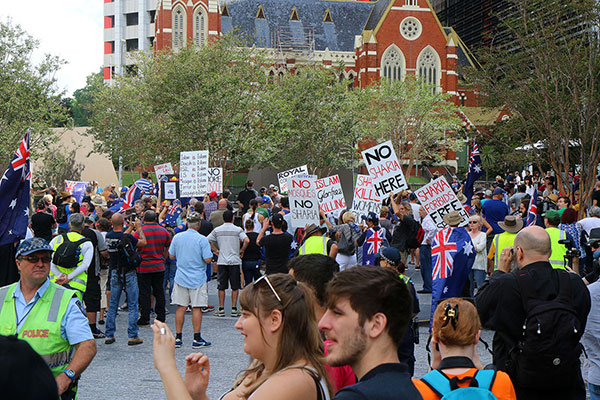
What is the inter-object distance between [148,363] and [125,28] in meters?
87.0

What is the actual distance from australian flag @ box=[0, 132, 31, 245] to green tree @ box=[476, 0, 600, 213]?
13871mm

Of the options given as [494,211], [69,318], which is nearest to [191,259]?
[69,318]

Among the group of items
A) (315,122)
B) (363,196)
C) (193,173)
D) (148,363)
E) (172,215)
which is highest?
(315,122)

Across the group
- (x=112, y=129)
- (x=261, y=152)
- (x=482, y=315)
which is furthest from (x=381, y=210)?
(x=112, y=129)

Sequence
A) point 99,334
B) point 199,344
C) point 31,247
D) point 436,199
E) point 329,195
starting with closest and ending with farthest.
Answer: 1. point 31,247
2. point 199,344
3. point 99,334
4. point 436,199
5. point 329,195

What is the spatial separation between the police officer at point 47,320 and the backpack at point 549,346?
108 inches

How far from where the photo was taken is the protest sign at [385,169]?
39.6 feet

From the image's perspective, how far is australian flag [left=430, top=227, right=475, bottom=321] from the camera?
30.7ft

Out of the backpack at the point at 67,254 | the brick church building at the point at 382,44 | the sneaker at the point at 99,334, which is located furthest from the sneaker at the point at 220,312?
the brick church building at the point at 382,44

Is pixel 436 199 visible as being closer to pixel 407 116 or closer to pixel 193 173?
pixel 193 173

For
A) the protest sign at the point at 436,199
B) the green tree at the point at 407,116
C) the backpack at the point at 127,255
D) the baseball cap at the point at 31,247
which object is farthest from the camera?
the green tree at the point at 407,116

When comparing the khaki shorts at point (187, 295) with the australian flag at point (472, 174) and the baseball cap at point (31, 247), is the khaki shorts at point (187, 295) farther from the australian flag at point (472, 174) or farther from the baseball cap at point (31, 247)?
the australian flag at point (472, 174)

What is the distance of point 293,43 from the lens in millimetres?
70250

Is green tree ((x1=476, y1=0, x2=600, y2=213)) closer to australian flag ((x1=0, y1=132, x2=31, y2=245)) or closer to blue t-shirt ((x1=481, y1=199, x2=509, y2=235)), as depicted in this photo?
blue t-shirt ((x1=481, y1=199, x2=509, y2=235))
